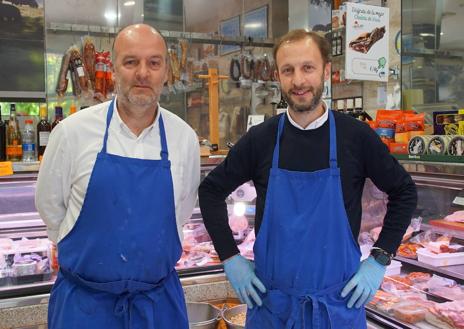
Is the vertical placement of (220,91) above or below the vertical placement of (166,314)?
above

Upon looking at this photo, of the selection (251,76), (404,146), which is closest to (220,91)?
(251,76)

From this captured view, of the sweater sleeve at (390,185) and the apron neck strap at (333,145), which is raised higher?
the apron neck strap at (333,145)

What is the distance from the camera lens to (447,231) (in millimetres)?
2965

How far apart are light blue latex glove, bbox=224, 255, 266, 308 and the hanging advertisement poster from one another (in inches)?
99.8

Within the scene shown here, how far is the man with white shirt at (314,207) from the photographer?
1.91 metres

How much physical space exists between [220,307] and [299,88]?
1.64 m

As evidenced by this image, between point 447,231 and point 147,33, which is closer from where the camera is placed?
point 147,33

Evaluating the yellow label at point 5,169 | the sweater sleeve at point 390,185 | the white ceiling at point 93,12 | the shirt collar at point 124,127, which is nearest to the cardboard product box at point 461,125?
the sweater sleeve at point 390,185

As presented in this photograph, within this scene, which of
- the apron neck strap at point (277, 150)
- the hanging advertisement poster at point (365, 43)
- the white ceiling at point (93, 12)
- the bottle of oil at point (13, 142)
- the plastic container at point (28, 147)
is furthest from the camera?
the white ceiling at point (93, 12)

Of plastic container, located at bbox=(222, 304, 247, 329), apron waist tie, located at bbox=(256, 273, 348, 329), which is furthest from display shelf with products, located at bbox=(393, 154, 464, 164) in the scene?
plastic container, located at bbox=(222, 304, 247, 329)

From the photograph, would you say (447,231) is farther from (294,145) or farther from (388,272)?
(294,145)

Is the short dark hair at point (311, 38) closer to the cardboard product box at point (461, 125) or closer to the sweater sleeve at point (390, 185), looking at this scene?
the sweater sleeve at point (390, 185)

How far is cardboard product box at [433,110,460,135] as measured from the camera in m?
2.74

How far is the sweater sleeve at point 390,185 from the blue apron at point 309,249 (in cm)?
14
